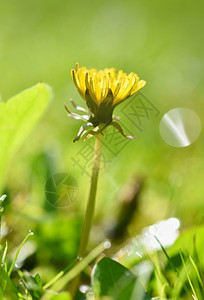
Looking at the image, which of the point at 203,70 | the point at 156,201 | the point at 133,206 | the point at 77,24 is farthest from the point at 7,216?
the point at 77,24

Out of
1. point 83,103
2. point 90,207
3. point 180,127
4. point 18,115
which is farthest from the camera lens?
point 83,103

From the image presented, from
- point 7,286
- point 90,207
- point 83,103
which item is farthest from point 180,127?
point 7,286

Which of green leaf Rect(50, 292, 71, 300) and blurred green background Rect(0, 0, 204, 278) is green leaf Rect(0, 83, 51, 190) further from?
green leaf Rect(50, 292, 71, 300)

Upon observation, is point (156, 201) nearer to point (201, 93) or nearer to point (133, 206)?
point (133, 206)

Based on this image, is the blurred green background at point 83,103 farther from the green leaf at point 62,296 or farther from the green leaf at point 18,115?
the green leaf at point 62,296

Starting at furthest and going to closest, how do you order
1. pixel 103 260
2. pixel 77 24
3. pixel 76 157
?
pixel 77 24
pixel 76 157
pixel 103 260

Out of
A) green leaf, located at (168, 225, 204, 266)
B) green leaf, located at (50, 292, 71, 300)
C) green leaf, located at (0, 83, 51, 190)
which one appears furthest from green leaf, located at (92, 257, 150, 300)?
green leaf, located at (0, 83, 51, 190)

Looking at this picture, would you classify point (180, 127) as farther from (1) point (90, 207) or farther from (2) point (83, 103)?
(1) point (90, 207)
